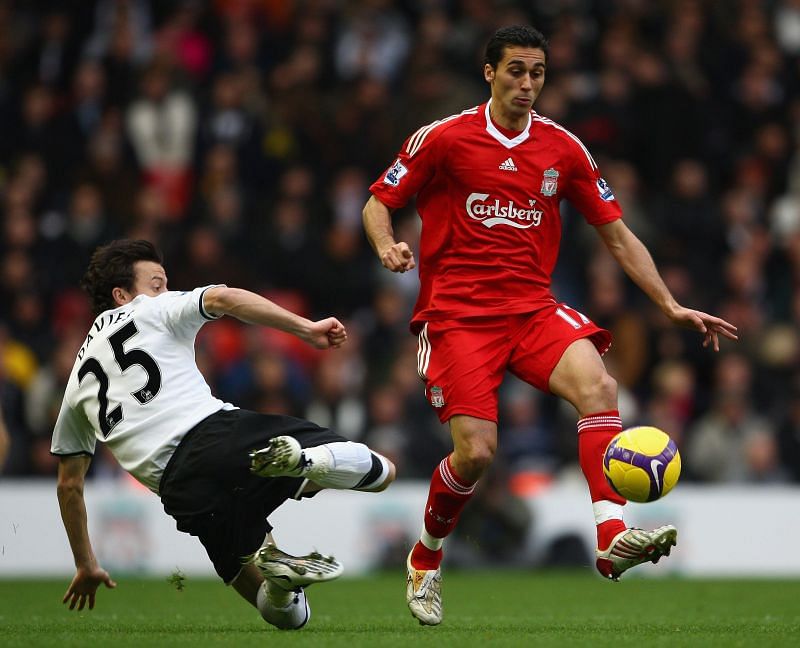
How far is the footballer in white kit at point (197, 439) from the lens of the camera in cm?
711

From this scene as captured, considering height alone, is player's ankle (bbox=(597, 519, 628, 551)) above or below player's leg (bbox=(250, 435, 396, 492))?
below

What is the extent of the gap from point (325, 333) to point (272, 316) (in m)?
0.25

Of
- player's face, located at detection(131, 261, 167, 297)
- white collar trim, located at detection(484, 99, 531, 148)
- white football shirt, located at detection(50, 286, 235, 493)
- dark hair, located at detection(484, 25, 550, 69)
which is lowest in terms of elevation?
white football shirt, located at detection(50, 286, 235, 493)

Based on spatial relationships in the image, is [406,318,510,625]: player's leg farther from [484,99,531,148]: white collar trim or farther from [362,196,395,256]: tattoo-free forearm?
[484,99,531,148]: white collar trim

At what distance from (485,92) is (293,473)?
9929 mm

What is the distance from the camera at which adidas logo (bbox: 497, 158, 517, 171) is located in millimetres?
8023

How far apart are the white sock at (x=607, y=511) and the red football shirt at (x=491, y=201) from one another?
110cm

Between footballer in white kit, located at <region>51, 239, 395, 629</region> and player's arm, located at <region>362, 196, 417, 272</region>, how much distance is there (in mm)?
743

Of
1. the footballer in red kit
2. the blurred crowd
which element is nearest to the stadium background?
the blurred crowd

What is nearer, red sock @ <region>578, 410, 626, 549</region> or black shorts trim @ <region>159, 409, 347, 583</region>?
black shorts trim @ <region>159, 409, 347, 583</region>

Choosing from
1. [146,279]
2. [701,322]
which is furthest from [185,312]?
[701,322]

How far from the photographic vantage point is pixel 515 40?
796 cm

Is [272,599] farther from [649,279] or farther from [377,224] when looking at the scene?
[649,279]

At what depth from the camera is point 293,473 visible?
6.96 meters
